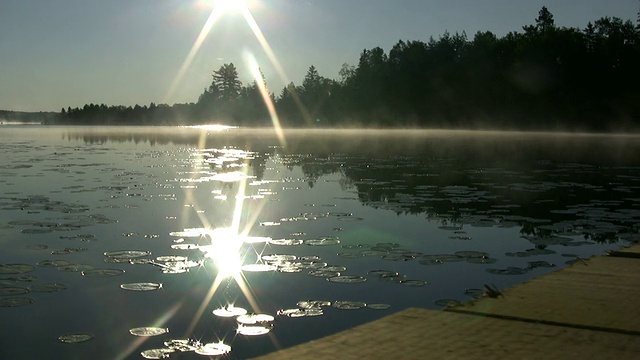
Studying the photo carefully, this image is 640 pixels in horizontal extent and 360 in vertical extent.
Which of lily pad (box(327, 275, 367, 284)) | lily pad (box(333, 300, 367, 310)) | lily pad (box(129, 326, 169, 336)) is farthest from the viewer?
lily pad (box(327, 275, 367, 284))

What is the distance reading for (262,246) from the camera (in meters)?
8.74

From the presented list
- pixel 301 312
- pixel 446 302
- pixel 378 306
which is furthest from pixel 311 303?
pixel 446 302

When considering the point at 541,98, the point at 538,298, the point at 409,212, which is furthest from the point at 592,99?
the point at 538,298

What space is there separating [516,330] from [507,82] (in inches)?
3610

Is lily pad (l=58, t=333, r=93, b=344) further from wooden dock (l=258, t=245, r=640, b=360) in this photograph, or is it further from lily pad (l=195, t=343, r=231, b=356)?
wooden dock (l=258, t=245, r=640, b=360)

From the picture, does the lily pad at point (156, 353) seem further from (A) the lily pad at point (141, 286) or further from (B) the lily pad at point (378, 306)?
(B) the lily pad at point (378, 306)

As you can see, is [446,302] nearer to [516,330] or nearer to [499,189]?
[516,330]

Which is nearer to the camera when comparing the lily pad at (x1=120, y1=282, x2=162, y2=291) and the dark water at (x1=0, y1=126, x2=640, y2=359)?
Answer: the dark water at (x1=0, y1=126, x2=640, y2=359)

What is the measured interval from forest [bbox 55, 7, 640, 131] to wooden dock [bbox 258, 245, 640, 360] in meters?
77.4

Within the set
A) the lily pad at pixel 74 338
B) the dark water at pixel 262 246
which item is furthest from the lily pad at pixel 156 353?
the lily pad at pixel 74 338

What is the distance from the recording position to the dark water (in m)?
5.57

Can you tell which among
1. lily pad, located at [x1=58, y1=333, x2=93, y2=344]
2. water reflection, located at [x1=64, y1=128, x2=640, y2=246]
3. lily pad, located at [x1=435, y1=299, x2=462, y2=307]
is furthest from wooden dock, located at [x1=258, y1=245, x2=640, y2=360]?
water reflection, located at [x1=64, y1=128, x2=640, y2=246]

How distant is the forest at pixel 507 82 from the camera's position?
8056cm

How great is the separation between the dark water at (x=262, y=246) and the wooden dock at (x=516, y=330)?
3.12 ft
